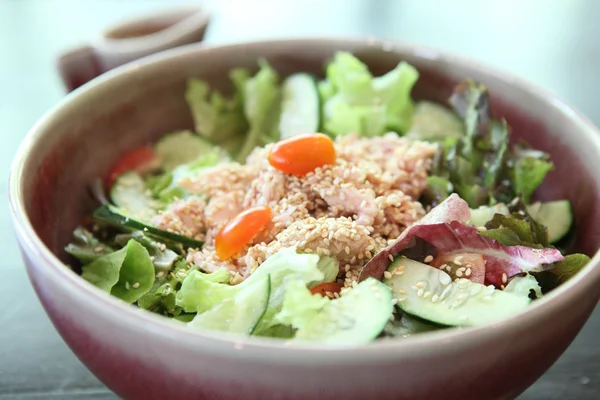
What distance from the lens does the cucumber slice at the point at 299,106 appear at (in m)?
2.19

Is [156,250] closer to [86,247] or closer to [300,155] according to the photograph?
[86,247]

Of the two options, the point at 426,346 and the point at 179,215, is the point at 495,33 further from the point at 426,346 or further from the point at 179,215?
the point at 426,346

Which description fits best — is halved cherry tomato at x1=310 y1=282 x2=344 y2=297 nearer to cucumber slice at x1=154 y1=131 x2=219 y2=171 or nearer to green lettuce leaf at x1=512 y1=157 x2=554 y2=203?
green lettuce leaf at x1=512 y1=157 x2=554 y2=203

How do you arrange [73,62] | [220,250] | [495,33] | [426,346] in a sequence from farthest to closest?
1. [495,33]
2. [73,62]
3. [220,250]
4. [426,346]

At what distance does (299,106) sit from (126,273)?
89cm

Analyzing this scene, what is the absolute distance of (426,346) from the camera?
1.08 m

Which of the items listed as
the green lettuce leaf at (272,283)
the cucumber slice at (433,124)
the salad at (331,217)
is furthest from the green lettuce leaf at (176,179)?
the cucumber slice at (433,124)

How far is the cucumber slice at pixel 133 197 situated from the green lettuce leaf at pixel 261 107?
1.22 ft

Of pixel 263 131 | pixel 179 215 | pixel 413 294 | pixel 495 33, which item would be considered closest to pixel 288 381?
pixel 413 294

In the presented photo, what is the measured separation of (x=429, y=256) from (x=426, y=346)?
49 centimetres

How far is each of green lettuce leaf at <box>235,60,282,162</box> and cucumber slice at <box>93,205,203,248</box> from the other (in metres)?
0.58

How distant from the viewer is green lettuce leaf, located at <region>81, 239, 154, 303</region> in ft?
5.33

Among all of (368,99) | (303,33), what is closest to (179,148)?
(368,99)

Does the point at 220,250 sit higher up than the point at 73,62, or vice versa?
the point at 73,62
